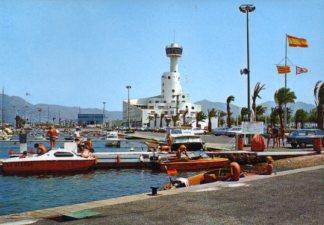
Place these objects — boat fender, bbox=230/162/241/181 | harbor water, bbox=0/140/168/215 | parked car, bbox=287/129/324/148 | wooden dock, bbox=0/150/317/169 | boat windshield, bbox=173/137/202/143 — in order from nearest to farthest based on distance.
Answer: boat fender, bbox=230/162/241/181, harbor water, bbox=0/140/168/215, wooden dock, bbox=0/150/317/169, parked car, bbox=287/129/324/148, boat windshield, bbox=173/137/202/143

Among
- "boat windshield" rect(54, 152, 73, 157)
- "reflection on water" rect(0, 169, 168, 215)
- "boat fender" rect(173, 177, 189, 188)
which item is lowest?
"reflection on water" rect(0, 169, 168, 215)

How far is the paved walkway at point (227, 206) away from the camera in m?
12.2

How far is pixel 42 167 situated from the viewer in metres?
34.6

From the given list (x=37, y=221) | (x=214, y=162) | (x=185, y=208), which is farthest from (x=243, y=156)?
(x=37, y=221)

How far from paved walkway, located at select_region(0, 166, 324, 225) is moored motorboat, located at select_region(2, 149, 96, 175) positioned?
1864 cm

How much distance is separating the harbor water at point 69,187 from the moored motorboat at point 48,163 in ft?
2.63

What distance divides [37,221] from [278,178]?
39.3ft

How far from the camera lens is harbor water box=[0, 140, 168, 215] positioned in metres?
23.5

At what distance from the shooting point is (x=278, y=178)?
2112 cm

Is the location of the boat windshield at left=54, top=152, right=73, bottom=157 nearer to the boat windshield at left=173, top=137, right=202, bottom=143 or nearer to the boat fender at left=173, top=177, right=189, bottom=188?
the boat windshield at left=173, top=137, right=202, bottom=143

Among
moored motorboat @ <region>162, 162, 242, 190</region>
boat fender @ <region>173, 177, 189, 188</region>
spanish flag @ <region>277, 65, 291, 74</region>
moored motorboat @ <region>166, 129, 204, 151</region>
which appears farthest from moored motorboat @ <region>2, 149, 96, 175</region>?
spanish flag @ <region>277, 65, 291, 74</region>

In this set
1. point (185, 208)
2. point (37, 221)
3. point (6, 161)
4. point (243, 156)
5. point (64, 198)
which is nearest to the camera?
point (37, 221)

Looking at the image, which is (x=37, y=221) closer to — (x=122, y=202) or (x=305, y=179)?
(x=122, y=202)

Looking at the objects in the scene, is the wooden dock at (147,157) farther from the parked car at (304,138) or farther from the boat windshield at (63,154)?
the parked car at (304,138)
